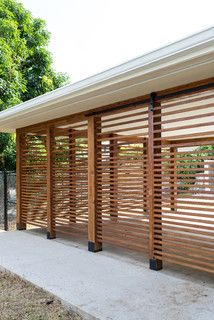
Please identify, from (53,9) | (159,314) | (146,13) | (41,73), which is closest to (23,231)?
(159,314)

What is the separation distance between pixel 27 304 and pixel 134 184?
2.65 metres

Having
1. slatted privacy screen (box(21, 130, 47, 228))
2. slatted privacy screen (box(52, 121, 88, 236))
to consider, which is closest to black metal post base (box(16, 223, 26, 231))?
slatted privacy screen (box(21, 130, 47, 228))

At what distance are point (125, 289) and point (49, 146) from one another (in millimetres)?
3796

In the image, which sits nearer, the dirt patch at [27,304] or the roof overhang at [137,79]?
the roof overhang at [137,79]

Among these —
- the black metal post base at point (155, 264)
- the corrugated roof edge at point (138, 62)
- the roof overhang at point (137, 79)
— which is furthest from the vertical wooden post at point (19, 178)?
the black metal post base at point (155, 264)

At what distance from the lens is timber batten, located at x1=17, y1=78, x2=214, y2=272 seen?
4.38 m

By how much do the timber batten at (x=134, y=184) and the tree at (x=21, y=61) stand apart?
2672 mm

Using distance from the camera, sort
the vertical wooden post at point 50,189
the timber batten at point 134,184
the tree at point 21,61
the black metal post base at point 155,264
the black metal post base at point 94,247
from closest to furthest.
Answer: the timber batten at point 134,184 < the black metal post base at point 155,264 < the black metal post base at point 94,247 < the vertical wooden post at point 50,189 < the tree at point 21,61

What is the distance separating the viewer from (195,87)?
425 centimetres

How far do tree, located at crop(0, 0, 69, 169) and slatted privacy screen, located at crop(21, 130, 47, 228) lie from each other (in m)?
2.34

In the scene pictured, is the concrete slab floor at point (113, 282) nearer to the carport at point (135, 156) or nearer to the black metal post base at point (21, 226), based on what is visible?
the carport at point (135, 156)

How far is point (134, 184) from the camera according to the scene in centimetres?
579

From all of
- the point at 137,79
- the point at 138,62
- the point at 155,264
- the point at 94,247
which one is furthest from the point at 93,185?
the point at 138,62

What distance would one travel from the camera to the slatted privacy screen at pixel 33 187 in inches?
300
